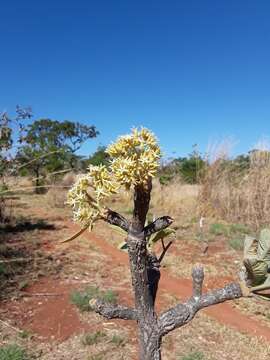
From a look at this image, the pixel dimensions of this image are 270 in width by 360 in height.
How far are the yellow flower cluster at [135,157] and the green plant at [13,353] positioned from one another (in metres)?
2.50

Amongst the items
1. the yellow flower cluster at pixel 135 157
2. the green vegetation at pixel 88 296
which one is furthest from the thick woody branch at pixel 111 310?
the green vegetation at pixel 88 296

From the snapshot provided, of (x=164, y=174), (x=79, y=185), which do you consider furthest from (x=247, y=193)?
(x=79, y=185)

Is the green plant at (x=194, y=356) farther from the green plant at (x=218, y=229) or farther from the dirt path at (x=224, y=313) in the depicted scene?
the green plant at (x=218, y=229)

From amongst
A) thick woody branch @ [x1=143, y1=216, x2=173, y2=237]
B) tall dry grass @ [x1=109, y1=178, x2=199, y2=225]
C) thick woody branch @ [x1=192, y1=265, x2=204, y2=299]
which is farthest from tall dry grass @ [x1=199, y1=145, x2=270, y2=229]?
thick woody branch @ [x1=143, y1=216, x2=173, y2=237]

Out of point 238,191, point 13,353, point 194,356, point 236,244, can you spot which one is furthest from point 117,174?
point 238,191

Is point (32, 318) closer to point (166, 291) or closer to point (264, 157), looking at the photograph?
point (166, 291)

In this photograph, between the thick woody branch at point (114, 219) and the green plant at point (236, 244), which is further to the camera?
the green plant at point (236, 244)

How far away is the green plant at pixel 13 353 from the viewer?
278 centimetres

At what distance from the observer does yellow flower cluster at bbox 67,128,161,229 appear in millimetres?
749

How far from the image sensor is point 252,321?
13.7 ft

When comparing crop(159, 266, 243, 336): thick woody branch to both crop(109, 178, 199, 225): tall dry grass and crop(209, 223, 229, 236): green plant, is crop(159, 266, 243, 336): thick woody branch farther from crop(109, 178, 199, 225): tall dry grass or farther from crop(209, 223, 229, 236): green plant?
crop(109, 178, 199, 225): tall dry grass

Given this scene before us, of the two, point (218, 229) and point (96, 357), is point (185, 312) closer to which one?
point (96, 357)

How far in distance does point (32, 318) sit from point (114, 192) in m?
3.33

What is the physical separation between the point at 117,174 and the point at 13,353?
2588mm
